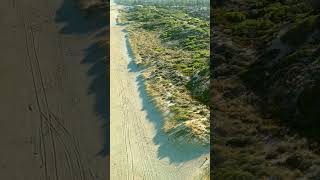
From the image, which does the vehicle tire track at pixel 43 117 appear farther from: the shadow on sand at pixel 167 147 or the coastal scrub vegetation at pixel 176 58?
the coastal scrub vegetation at pixel 176 58

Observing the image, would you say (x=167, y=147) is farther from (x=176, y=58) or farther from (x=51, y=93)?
(x=176, y=58)

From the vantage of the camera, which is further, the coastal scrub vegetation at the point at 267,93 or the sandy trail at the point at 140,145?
the sandy trail at the point at 140,145

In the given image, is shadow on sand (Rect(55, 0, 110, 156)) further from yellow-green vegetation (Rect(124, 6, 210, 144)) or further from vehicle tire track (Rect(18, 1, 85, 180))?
yellow-green vegetation (Rect(124, 6, 210, 144))

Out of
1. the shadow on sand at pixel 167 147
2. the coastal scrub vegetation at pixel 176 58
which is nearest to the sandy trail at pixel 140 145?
the shadow on sand at pixel 167 147

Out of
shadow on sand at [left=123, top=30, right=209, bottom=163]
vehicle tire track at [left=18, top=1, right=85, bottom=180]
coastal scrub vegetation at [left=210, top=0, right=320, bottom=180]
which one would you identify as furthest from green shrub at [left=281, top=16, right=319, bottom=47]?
vehicle tire track at [left=18, top=1, right=85, bottom=180]

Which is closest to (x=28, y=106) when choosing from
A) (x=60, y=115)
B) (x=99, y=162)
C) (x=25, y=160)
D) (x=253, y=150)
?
(x=60, y=115)

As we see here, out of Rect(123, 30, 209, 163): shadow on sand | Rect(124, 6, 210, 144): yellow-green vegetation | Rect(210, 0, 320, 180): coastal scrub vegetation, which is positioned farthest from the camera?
Rect(124, 6, 210, 144): yellow-green vegetation

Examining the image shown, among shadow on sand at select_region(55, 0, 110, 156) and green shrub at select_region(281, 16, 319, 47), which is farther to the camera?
green shrub at select_region(281, 16, 319, 47)
